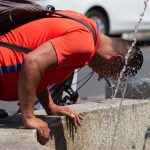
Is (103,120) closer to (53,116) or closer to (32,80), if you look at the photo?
(53,116)

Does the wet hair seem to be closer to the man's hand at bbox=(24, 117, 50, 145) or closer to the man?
the man

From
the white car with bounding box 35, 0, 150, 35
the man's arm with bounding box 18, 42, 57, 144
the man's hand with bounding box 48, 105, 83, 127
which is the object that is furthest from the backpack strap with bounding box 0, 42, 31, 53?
the white car with bounding box 35, 0, 150, 35

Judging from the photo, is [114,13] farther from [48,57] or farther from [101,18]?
[48,57]

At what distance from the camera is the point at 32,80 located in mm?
3375

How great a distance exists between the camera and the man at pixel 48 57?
338 cm

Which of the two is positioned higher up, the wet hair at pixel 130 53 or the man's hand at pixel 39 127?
the wet hair at pixel 130 53

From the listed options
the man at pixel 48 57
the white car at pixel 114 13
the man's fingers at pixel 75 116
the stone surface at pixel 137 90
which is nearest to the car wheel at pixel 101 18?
the white car at pixel 114 13

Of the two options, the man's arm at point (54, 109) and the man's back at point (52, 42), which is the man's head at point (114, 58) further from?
the man's arm at point (54, 109)

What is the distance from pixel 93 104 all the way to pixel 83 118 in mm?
267

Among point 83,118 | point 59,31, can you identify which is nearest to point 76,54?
point 59,31

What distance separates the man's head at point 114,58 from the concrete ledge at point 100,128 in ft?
1.42

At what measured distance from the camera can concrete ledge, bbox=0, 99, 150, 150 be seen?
3.85m

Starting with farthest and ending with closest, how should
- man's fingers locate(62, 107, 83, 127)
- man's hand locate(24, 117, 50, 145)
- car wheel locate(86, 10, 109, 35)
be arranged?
1. car wheel locate(86, 10, 109, 35)
2. man's fingers locate(62, 107, 83, 127)
3. man's hand locate(24, 117, 50, 145)

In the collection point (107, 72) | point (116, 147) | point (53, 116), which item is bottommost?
point (116, 147)
